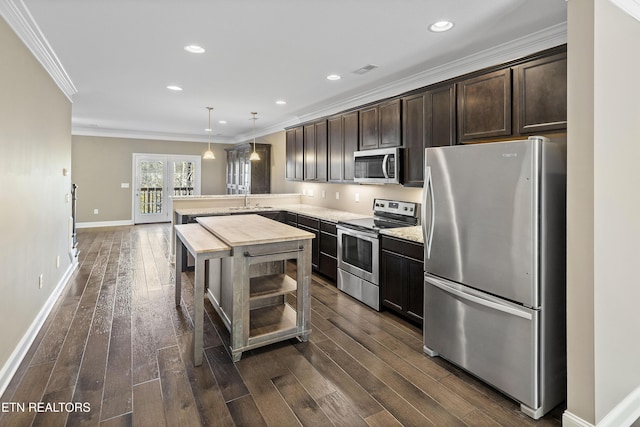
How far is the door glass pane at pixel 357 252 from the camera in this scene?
11.9 feet

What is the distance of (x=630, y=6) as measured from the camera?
6.37 feet

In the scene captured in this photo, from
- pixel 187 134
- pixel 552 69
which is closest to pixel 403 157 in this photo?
pixel 552 69

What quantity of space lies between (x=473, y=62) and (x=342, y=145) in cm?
198

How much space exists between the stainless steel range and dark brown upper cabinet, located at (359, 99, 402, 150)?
2.42 feet

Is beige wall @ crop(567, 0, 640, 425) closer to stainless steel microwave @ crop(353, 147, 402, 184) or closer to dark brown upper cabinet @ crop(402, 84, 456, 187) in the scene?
dark brown upper cabinet @ crop(402, 84, 456, 187)

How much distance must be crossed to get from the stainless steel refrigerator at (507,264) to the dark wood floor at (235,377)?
22cm

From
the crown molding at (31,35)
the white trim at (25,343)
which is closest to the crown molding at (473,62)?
the crown molding at (31,35)

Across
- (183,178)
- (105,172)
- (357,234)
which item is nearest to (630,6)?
(357,234)

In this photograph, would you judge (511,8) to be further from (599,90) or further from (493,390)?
(493,390)

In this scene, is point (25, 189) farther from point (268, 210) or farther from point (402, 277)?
point (402, 277)

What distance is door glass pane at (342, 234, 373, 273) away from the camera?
3631 mm

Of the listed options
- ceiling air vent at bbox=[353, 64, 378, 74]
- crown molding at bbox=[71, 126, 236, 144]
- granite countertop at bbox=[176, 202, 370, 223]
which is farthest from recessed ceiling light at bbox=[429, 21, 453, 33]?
crown molding at bbox=[71, 126, 236, 144]

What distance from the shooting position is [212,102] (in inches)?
213

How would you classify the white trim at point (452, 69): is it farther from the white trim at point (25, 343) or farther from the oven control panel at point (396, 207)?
the white trim at point (25, 343)
